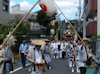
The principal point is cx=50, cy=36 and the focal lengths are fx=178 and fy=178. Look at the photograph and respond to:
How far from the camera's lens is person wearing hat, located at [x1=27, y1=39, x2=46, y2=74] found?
20.1 ft

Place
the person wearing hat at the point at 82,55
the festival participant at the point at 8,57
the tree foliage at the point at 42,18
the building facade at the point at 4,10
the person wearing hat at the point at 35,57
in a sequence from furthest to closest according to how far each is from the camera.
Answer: the tree foliage at the point at 42,18, the building facade at the point at 4,10, the person wearing hat at the point at 82,55, the festival participant at the point at 8,57, the person wearing hat at the point at 35,57

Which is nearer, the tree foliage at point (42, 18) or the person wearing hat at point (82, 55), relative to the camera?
the person wearing hat at point (82, 55)

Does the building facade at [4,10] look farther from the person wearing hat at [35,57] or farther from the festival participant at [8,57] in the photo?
the person wearing hat at [35,57]

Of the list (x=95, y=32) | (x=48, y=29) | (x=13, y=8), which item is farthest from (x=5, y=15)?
(x=13, y=8)

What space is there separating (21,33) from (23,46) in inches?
403

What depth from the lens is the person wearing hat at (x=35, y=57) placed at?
6121 millimetres

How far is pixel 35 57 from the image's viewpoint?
20.3 ft

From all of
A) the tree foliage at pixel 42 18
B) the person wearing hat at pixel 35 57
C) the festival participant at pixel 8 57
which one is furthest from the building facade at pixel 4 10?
the tree foliage at pixel 42 18

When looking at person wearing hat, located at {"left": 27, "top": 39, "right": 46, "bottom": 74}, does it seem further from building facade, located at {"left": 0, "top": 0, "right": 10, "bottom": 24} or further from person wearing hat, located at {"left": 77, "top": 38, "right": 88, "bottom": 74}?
building facade, located at {"left": 0, "top": 0, "right": 10, "bottom": 24}

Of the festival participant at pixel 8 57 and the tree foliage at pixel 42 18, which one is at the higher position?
the tree foliage at pixel 42 18

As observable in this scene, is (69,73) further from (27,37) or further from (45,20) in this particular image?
(45,20)

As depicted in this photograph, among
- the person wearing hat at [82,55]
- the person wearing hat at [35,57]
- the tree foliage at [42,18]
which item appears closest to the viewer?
the person wearing hat at [35,57]

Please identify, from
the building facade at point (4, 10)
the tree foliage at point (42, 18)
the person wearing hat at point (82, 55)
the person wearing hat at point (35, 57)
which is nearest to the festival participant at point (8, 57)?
the person wearing hat at point (35, 57)

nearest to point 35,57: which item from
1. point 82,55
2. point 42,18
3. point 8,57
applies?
point 8,57
